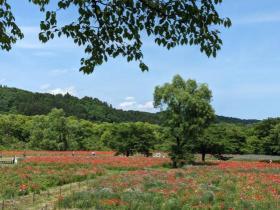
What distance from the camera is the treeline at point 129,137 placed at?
177 ft

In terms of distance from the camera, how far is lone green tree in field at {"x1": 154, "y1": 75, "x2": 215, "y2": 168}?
4534 centimetres

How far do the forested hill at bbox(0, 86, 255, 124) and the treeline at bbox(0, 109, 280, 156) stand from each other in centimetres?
6119

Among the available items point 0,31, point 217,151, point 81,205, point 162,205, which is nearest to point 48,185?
point 81,205

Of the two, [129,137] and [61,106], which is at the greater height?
[61,106]

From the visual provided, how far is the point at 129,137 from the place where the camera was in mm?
56594

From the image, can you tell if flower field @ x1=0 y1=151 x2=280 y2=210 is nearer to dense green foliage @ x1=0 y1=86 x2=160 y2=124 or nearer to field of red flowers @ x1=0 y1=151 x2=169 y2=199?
field of red flowers @ x1=0 y1=151 x2=169 y2=199

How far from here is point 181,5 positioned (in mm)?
6742

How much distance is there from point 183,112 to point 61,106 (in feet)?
442

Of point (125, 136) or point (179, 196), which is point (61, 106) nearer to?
point (125, 136)

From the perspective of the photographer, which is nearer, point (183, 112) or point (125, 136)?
point (183, 112)

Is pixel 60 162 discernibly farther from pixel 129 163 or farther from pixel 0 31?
pixel 0 31

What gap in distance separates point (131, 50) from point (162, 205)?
1007 cm

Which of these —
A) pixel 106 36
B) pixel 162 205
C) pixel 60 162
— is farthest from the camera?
pixel 60 162

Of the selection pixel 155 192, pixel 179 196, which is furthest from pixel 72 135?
pixel 179 196
